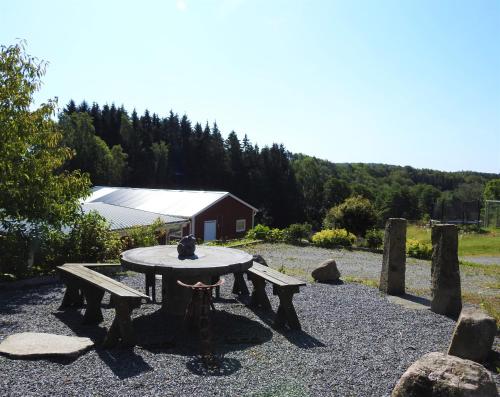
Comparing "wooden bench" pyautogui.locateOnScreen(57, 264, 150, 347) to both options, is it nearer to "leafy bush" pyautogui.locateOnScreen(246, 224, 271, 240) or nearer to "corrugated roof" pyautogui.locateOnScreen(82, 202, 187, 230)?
"corrugated roof" pyautogui.locateOnScreen(82, 202, 187, 230)

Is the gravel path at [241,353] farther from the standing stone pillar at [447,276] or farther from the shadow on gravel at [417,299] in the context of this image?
the shadow on gravel at [417,299]

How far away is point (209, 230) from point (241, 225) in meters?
5.45

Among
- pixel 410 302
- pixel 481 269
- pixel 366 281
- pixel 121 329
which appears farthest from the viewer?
pixel 481 269

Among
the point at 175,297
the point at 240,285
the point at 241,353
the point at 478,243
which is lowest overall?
the point at 478,243

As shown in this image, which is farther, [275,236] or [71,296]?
[275,236]

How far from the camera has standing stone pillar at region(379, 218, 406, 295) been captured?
8.68m

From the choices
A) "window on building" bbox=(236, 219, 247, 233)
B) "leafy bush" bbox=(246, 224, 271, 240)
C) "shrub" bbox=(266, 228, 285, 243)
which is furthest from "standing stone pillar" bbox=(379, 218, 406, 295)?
"window on building" bbox=(236, 219, 247, 233)

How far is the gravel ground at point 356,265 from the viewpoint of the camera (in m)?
10.6

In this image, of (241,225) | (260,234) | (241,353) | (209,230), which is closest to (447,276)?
(241,353)

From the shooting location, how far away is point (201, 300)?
5727 mm

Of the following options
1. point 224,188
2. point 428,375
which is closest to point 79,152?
point 224,188

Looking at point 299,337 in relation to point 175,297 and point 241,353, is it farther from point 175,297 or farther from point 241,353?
point 175,297

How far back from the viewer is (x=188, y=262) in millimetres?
6348

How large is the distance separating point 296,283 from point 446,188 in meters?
130
